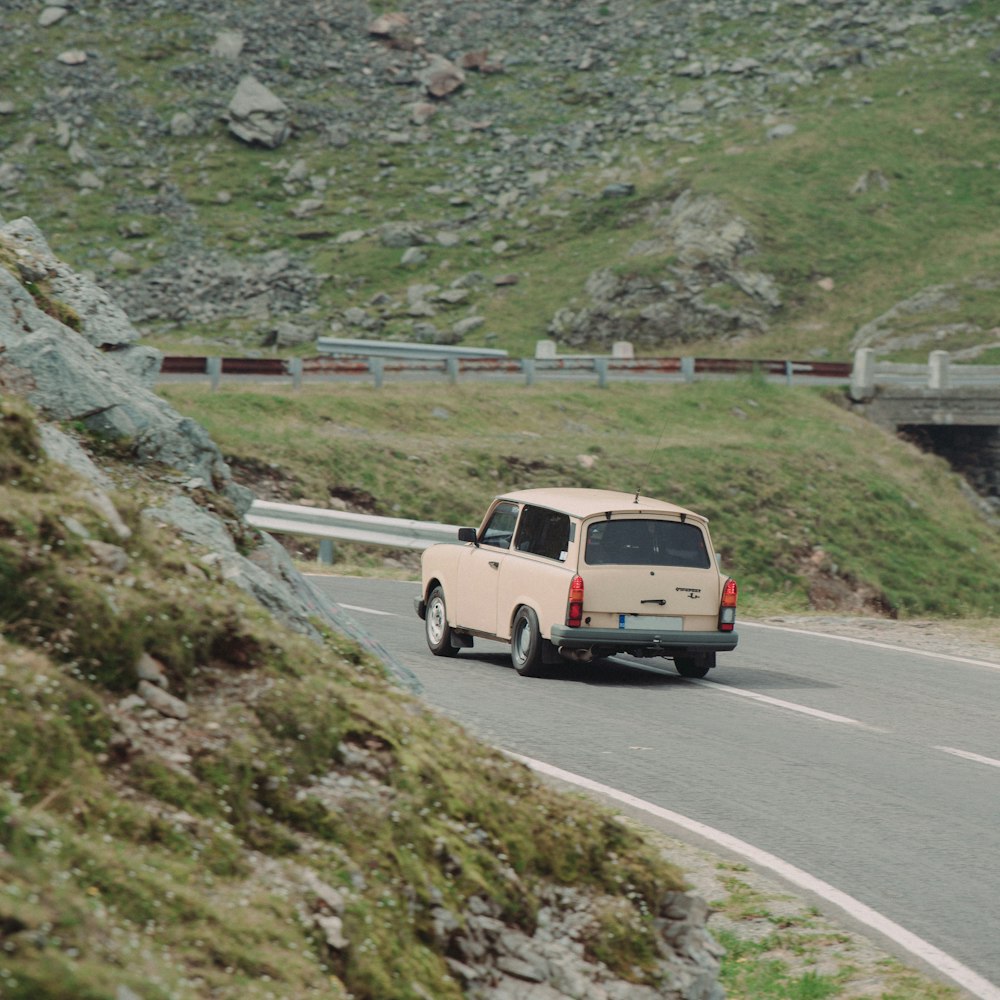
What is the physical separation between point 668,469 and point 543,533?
68.4 ft

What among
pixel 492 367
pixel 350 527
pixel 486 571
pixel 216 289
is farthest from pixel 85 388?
pixel 216 289

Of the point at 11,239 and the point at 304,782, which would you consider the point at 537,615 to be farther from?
the point at 304,782

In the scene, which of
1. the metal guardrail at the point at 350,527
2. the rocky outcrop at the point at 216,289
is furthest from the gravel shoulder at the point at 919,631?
the rocky outcrop at the point at 216,289

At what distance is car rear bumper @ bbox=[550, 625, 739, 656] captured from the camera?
12.7 metres

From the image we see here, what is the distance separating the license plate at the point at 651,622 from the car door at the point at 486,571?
1.36 m

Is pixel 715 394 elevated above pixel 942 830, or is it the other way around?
pixel 715 394

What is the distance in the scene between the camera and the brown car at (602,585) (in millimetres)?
12859

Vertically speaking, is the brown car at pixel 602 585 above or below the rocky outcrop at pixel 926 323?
below

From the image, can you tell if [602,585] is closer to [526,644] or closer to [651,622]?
[651,622]

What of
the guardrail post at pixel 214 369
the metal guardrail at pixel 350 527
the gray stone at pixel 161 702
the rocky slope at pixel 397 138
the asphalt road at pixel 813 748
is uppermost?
the rocky slope at pixel 397 138

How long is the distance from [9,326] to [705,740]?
573cm

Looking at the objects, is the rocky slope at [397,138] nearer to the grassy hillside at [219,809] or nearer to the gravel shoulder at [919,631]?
the gravel shoulder at [919,631]

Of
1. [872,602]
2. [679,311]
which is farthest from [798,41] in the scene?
[872,602]

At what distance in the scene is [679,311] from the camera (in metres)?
51.2
